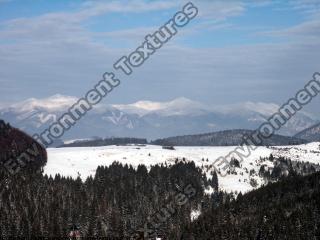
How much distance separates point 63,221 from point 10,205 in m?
18.3

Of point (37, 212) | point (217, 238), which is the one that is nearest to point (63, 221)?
point (37, 212)

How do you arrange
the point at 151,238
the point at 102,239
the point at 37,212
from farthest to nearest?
the point at 37,212 < the point at 151,238 < the point at 102,239

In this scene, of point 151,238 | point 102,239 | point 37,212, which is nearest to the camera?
point 102,239

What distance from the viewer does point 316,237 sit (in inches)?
7756

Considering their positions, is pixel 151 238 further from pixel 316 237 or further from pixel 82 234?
pixel 316 237

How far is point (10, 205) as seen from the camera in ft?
650

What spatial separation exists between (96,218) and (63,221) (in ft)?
35.8

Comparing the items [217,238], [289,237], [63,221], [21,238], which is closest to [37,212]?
[63,221]

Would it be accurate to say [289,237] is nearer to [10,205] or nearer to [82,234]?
[82,234]

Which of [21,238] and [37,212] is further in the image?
[37,212]

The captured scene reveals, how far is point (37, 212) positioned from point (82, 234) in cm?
1627

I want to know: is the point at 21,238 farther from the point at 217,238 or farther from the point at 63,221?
the point at 217,238

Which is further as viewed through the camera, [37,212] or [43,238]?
[37,212]

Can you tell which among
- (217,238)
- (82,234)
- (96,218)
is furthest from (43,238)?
(217,238)
